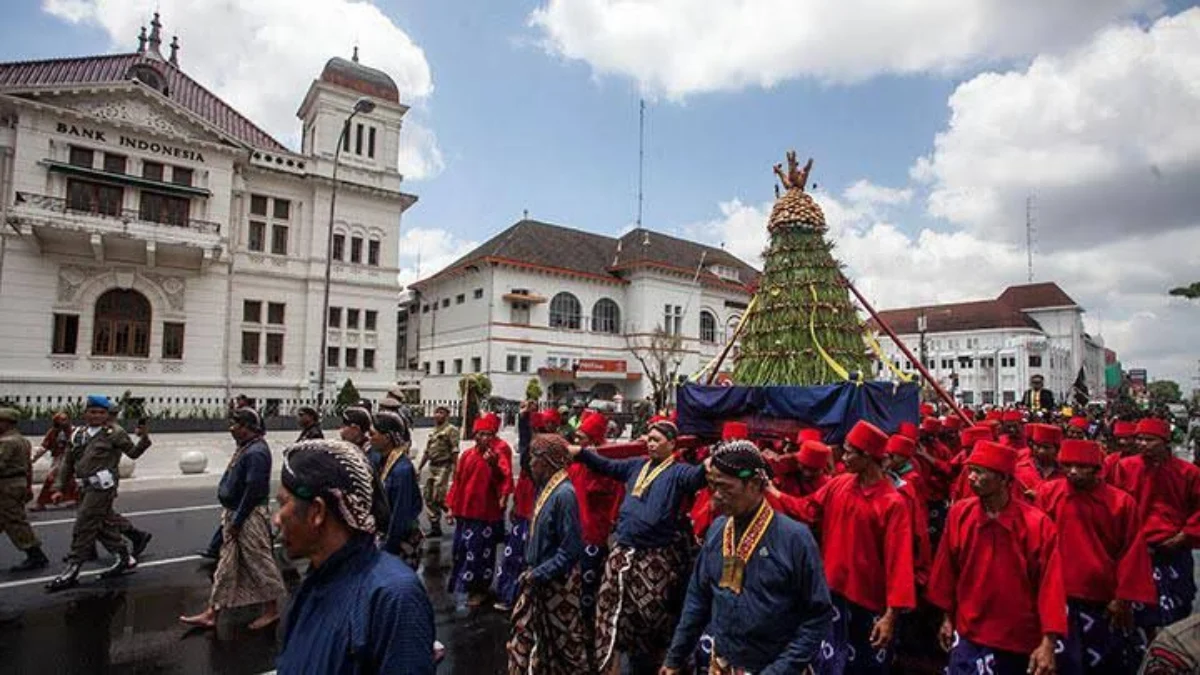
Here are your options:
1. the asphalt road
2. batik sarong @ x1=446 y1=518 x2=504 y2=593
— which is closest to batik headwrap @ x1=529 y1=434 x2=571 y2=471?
the asphalt road

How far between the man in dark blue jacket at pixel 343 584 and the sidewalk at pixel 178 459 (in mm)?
12814

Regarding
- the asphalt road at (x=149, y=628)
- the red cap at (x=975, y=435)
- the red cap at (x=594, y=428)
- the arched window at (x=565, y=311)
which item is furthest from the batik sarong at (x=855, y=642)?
the arched window at (x=565, y=311)

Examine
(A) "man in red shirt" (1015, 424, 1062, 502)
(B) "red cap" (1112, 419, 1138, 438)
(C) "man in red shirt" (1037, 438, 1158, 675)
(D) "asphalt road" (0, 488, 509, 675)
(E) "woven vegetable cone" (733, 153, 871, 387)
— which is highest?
(E) "woven vegetable cone" (733, 153, 871, 387)

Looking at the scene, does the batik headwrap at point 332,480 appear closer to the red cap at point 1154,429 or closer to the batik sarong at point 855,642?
the batik sarong at point 855,642

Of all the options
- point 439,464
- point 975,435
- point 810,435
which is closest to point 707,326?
point 439,464

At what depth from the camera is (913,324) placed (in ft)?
280

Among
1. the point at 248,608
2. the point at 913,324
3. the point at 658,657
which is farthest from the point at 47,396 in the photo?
the point at 913,324

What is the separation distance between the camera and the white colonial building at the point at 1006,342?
71625 mm

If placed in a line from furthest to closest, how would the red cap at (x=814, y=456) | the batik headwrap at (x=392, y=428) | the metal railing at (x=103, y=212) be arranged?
the metal railing at (x=103, y=212) < the batik headwrap at (x=392, y=428) < the red cap at (x=814, y=456)

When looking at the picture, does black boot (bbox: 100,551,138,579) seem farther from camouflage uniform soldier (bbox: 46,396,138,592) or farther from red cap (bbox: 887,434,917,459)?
red cap (bbox: 887,434,917,459)

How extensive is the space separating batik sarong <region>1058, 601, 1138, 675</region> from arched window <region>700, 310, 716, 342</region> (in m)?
44.6

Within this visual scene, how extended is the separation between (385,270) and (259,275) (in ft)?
18.8

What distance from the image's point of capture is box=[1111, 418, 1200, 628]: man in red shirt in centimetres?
519

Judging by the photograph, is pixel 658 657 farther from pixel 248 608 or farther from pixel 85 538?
pixel 85 538
